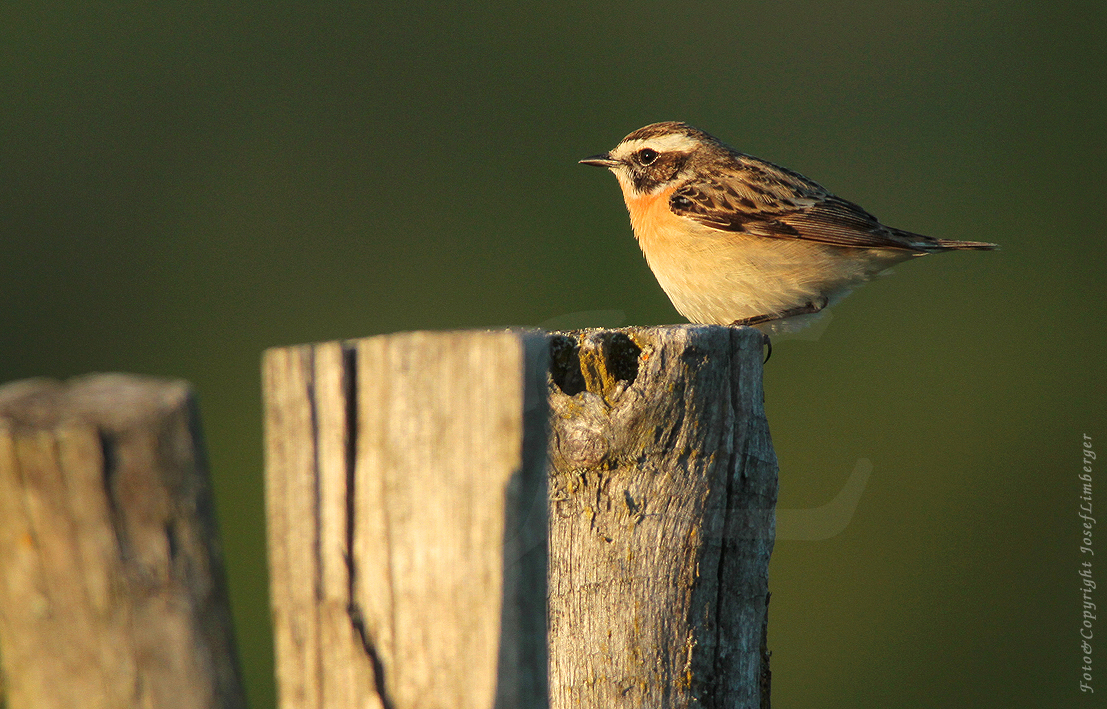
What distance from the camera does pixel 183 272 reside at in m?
12.5

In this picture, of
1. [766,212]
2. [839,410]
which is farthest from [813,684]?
[766,212]

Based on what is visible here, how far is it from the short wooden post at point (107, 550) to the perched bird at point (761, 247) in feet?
16.7

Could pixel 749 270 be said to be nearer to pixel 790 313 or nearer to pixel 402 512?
pixel 790 313

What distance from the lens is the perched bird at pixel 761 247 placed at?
6.27 m

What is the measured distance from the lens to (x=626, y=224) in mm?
11508

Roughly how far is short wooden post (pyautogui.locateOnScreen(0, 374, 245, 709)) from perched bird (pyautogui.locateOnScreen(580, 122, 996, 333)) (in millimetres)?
5088

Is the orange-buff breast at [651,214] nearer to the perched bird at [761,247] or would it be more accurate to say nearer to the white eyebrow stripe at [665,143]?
the perched bird at [761,247]

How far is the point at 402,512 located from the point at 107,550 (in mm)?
446

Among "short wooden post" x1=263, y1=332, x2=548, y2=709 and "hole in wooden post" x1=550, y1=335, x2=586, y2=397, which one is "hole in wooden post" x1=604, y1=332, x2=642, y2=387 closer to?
"hole in wooden post" x1=550, y1=335, x2=586, y2=397

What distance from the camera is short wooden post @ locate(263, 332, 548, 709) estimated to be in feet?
5.21

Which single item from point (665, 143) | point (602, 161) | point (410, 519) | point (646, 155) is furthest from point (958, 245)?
point (410, 519)

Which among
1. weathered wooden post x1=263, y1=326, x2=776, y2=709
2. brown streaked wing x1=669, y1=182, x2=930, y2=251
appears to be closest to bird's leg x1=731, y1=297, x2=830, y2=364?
brown streaked wing x1=669, y1=182, x2=930, y2=251

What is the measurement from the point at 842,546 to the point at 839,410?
1.65 m

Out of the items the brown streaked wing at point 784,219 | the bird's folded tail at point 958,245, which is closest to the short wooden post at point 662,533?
the brown streaked wing at point 784,219
